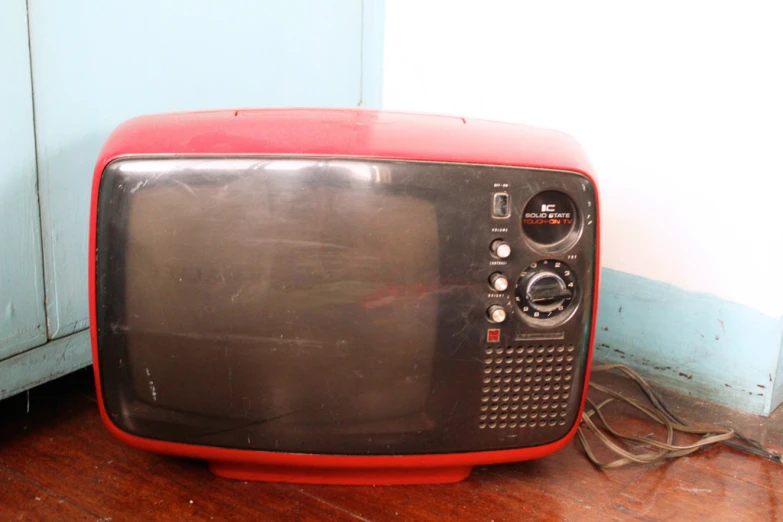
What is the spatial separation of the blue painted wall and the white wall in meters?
0.02

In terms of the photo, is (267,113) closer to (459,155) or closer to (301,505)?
(459,155)

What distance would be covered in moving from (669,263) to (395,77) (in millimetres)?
511

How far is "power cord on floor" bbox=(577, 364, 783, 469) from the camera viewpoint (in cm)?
83

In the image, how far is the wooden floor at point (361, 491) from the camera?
2.39 feet

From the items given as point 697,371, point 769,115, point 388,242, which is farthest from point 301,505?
point 769,115

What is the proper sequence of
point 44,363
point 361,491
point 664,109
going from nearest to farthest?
point 361,491, point 44,363, point 664,109

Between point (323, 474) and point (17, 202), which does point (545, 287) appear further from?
point (17, 202)

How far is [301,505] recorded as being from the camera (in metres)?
0.74

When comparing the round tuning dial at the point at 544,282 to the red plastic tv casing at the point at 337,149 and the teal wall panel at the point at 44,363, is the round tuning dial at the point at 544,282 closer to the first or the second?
the red plastic tv casing at the point at 337,149

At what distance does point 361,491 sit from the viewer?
0.76 metres

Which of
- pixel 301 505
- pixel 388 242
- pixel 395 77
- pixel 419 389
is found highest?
pixel 395 77

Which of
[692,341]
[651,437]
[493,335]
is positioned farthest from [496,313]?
[692,341]

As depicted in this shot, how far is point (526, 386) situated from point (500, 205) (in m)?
0.17

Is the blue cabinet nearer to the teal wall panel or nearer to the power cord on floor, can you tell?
the teal wall panel
